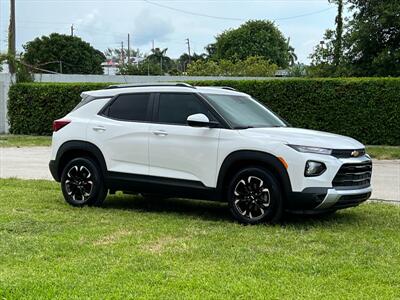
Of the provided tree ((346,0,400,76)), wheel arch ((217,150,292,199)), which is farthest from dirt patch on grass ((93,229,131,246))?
tree ((346,0,400,76))

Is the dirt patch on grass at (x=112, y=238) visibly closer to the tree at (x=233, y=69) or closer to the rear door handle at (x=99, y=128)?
the rear door handle at (x=99, y=128)

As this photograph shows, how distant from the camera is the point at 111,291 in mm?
4781

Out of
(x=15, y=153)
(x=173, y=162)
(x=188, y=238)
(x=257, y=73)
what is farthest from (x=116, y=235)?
(x=257, y=73)

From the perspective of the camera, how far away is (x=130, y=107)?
8.73m

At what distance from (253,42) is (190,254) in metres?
70.3

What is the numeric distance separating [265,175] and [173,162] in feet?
4.44

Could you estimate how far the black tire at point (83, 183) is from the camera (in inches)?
344

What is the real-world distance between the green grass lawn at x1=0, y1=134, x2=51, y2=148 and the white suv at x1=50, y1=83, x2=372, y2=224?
43.0 feet

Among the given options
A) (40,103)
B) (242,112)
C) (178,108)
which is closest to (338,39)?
(40,103)

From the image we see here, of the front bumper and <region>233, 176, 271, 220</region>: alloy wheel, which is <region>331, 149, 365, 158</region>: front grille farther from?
<region>233, 176, 271, 220</region>: alloy wheel

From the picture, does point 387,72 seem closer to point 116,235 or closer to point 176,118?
point 176,118

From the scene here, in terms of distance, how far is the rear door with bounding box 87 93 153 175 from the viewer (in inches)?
330

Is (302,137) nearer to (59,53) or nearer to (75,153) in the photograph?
(75,153)

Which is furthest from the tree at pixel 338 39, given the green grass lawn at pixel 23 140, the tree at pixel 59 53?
the tree at pixel 59 53
